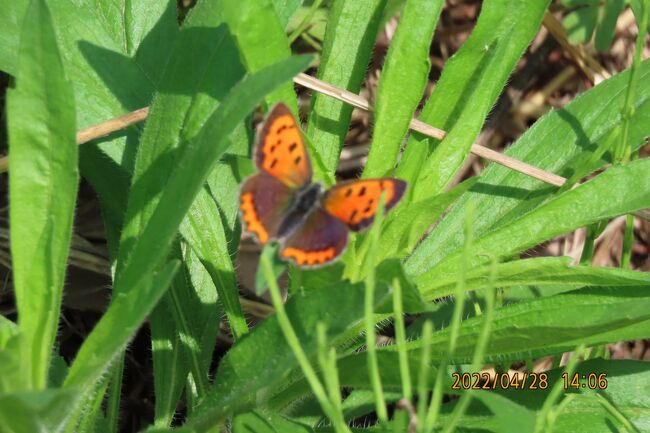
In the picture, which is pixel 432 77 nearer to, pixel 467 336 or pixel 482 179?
pixel 482 179

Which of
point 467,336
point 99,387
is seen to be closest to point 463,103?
point 467,336

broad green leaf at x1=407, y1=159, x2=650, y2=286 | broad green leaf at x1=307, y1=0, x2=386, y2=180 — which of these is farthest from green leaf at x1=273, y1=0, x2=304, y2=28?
broad green leaf at x1=407, y1=159, x2=650, y2=286

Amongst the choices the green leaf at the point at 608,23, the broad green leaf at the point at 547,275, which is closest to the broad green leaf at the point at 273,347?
the broad green leaf at the point at 547,275

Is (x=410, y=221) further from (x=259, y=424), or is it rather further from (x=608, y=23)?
(x=608, y=23)

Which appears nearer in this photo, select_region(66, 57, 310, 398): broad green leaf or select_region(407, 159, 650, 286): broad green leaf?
select_region(66, 57, 310, 398): broad green leaf

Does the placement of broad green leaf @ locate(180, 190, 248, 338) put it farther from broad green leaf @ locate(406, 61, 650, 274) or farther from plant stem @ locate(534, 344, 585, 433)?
plant stem @ locate(534, 344, 585, 433)

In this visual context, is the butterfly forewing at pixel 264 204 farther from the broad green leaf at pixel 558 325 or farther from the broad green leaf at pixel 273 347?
the broad green leaf at pixel 558 325
